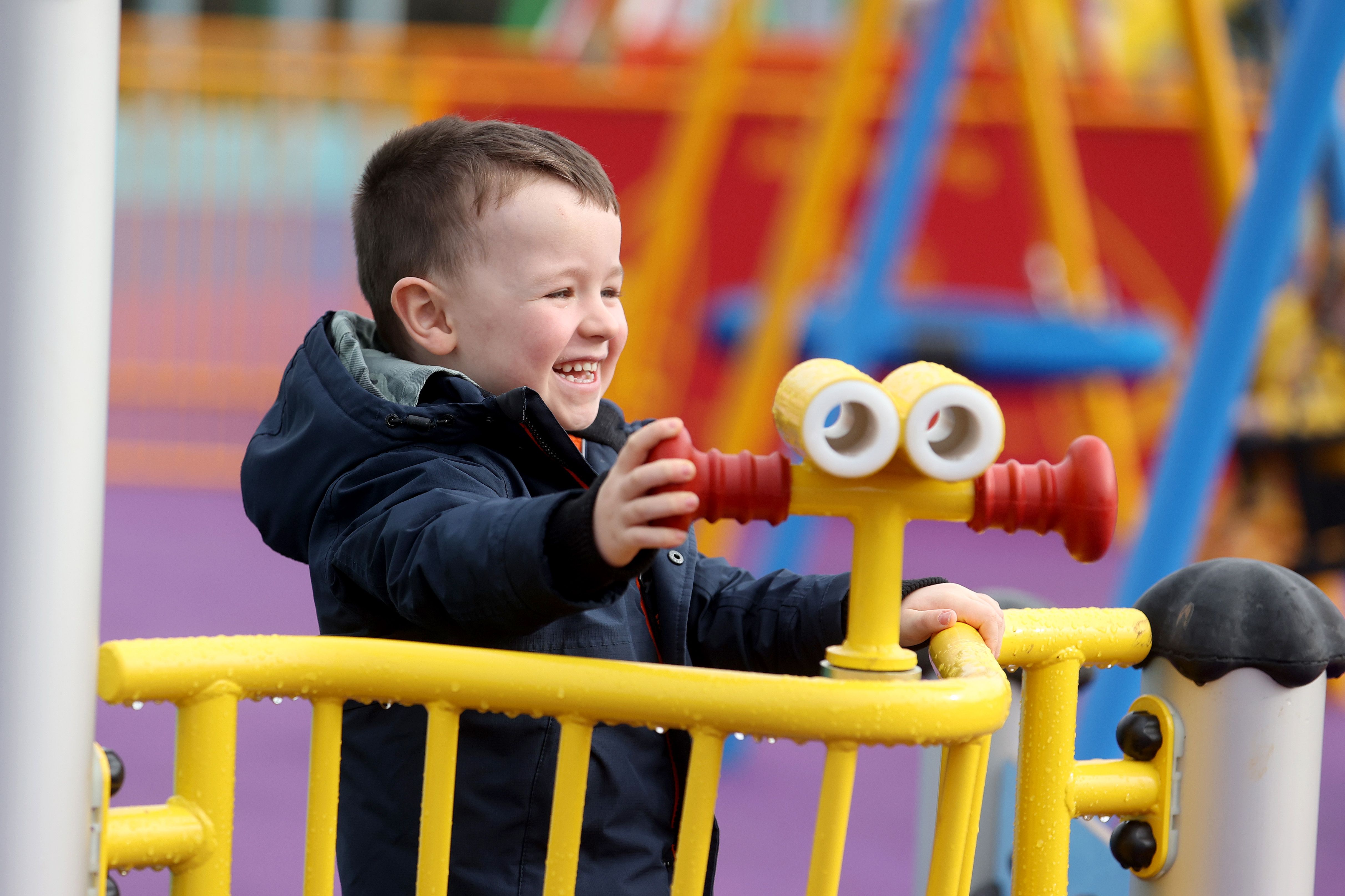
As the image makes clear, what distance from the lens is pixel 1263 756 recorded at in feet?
3.22

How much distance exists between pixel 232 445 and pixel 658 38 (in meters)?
3.46

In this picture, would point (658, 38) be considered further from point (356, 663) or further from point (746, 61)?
point (356, 663)

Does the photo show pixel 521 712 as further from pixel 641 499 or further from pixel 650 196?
pixel 650 196

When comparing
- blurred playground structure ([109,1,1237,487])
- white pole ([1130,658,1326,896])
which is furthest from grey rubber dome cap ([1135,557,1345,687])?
blurred playground structure ([109,1,1237,487])

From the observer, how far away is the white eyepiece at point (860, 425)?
0.69 meters

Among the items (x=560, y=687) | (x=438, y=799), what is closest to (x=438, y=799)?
(x=438, y=799)

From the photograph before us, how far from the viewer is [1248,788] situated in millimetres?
983

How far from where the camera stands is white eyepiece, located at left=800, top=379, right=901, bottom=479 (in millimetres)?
687

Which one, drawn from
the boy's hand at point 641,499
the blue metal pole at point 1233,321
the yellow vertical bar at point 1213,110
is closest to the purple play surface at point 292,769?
the blue metal pole at point 1233,321

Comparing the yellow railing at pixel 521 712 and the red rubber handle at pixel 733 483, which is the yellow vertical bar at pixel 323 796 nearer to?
the yellow railing at pixel 521 712

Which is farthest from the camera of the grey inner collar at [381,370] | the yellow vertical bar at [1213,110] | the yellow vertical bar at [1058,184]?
the yellow vertical bar at [1058,184]

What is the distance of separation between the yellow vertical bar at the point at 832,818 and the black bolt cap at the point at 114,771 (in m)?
0.37

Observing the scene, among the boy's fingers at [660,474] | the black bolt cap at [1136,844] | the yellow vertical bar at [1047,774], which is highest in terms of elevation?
the boy's fingers at [660,474]

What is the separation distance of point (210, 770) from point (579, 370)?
0.47 meters
